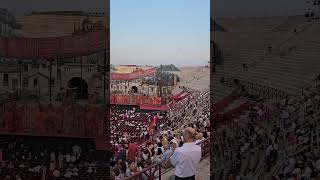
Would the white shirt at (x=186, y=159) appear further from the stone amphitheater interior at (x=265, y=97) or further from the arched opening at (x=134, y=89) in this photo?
the arched opening at (x=134, y=89)

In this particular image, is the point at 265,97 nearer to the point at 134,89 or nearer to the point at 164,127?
the point at 164,127

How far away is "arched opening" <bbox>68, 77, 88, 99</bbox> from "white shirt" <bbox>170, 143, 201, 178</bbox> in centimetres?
142

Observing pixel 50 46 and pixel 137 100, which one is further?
pixel 137 100

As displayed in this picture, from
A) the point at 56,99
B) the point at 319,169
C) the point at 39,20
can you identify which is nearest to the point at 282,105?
the point at 319,169

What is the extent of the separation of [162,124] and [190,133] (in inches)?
330

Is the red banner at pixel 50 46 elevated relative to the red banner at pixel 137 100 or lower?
elevated

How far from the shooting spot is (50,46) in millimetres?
4621

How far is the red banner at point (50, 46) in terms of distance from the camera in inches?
179

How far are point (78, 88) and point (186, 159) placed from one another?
1577 millimetres

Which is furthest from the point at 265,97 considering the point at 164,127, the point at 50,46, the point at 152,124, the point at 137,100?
the point at 137,100

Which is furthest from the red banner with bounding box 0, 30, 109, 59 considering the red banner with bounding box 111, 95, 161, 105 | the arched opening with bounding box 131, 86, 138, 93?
the arched opening with bounding box 131, 86, 138, 93

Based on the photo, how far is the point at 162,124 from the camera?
1180 centimetres

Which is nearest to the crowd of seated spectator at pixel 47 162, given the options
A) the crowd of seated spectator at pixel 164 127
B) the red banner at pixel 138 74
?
the crowd of seated spectator at pixel 164 127

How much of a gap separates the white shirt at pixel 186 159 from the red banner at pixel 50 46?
152 cm
